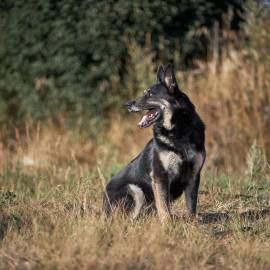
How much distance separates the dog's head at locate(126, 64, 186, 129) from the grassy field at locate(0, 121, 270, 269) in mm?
1029

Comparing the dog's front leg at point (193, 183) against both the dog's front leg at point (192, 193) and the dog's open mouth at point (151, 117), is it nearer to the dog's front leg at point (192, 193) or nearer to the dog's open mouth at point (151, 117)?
the dog's front leg at point (192, 193)

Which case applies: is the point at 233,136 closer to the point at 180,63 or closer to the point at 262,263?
the point at 180,63

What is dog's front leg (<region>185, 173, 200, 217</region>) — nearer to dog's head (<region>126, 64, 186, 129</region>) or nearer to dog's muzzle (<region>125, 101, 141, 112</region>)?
dog's head (<region>126, 64, 186, 129</region>)

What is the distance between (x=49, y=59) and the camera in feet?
41.9

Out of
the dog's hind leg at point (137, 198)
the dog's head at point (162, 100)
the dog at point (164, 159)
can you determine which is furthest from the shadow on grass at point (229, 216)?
the dog's head at point (162, 100)

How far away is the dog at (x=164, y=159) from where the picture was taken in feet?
23.5

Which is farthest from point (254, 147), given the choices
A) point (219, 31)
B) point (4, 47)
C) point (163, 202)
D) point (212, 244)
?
point (4, 47)

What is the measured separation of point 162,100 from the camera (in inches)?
294

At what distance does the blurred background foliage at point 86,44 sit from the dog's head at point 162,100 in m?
4.65

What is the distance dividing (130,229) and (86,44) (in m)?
6.94

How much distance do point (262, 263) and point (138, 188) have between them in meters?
2.22

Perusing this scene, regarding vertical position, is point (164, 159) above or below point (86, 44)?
below

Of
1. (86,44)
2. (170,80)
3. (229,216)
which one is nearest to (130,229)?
(229,216)

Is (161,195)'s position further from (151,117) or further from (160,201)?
(151,117)
